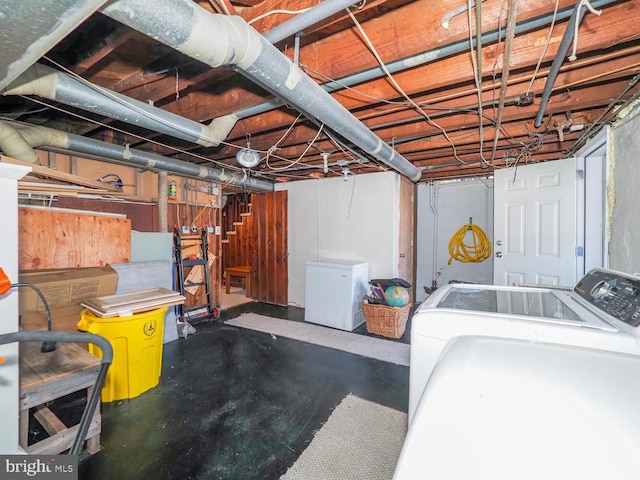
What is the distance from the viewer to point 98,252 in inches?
115

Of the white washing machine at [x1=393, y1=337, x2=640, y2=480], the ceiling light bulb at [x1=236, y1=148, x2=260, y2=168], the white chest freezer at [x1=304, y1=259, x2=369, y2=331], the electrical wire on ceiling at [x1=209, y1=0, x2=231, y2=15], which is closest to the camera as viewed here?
the white washing machine at [x1=393, y1=337, x2=640, y2=480]

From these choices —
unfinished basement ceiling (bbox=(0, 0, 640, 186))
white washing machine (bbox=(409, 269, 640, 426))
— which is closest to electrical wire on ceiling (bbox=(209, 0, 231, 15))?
unfinished basement ceiling (bbox=(0, 0, 640, 186))

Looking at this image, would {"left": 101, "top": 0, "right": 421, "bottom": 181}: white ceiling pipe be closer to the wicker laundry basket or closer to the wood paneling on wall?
the wicker laundry basket

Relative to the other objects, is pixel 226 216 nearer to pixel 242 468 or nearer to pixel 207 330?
pixel 207 330

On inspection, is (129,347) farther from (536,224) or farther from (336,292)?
(536,224)

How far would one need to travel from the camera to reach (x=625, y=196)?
80.5 inches

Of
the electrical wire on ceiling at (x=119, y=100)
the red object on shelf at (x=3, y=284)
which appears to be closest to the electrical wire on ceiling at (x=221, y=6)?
the electrical wire on ceiling at (x=119, y=100)

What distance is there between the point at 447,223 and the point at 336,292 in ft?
9.24

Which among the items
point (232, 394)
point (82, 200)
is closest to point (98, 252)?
point (82, 200)

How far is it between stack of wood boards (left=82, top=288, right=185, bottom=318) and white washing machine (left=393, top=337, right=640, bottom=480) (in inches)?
86.5

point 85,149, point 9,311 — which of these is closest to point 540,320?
point 9,311

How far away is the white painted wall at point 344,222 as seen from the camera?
415 cm

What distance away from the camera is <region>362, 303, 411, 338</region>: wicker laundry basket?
11.4 ft

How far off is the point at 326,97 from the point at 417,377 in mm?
1586
